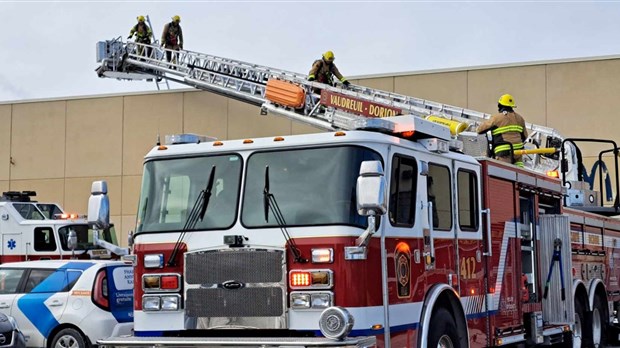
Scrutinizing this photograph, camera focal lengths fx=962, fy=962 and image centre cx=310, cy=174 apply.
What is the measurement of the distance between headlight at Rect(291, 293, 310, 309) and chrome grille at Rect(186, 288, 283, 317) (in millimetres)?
126

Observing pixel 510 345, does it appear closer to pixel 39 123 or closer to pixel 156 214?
pixel 156 214

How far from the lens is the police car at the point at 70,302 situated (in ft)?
39.5

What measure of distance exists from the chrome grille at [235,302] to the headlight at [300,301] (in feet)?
0.41

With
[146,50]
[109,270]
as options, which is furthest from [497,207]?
[146,50]

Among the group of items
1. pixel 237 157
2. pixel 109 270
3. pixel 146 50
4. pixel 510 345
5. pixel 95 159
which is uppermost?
pixel 146 50

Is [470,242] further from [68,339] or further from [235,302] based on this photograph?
[68,339]

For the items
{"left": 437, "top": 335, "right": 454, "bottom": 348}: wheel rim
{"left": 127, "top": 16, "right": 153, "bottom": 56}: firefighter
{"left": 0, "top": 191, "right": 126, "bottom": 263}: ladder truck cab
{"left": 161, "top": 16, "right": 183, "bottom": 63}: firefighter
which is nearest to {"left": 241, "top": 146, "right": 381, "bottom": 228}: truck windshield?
{"left": 437, "top": 335, "right": 454, "bottom": 348}: wheel rim

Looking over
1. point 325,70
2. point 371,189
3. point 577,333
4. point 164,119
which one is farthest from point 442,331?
point 164,119

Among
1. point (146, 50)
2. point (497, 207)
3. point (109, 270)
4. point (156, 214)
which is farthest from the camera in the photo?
point (146, 50)

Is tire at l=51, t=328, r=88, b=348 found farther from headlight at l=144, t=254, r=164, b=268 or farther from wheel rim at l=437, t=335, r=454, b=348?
wheel rim at l=437, t=335, r=454, b=348

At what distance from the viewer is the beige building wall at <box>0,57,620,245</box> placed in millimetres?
23516

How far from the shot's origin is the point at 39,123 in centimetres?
2948

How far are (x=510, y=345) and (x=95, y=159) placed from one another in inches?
780

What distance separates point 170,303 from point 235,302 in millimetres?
624
